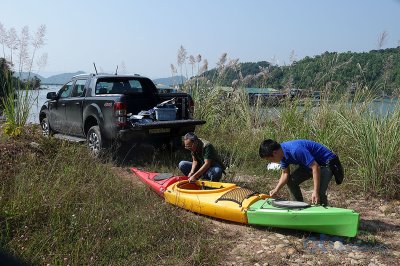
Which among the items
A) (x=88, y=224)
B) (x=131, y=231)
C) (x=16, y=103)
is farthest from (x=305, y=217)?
(x=16, y=103)

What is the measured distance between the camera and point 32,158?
20.3 ft

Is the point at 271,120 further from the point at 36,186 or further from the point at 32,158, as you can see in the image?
the point at 36,186

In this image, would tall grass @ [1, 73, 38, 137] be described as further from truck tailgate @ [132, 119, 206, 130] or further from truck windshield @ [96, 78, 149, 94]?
truck tailgate @ [132, 119, 206, 130]

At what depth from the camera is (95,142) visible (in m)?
8.39

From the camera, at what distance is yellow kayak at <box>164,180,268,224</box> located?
509 cm

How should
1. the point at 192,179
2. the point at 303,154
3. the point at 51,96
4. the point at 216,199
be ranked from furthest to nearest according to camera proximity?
the point at 51,96 → the point at 192,179 → the point at 216,199 → the point at 303,154

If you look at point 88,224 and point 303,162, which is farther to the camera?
point 303,162

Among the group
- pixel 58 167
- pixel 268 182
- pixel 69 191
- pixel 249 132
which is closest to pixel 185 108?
pixel 249 132

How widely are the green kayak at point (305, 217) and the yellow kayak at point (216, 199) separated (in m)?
0.16

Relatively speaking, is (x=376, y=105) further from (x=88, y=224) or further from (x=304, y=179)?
(x=88, y=224)

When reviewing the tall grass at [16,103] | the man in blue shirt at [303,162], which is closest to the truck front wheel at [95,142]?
the tall grass at [16,103]

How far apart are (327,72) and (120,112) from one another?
16.1 ft

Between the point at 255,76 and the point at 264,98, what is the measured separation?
2.67ft

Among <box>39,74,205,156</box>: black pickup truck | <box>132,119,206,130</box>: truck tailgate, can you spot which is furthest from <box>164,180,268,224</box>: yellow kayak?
<box>39,74,205,156</box>: black pickup truck
